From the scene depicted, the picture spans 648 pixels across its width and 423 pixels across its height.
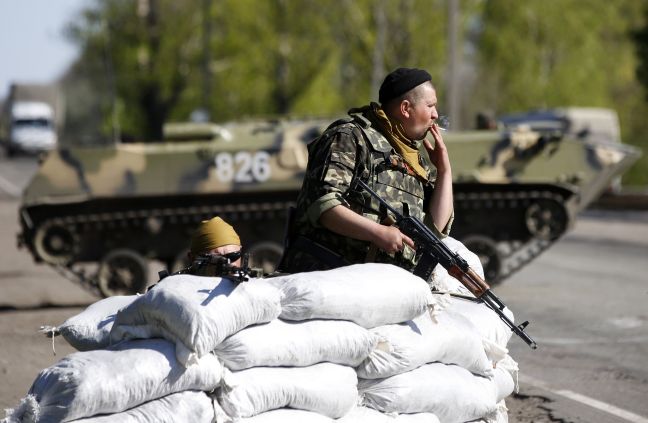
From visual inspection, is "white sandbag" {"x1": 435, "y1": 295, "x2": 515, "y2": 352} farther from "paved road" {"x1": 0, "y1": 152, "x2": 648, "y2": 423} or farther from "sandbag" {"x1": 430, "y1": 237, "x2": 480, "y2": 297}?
"paved road" {"x1": 0, "y1": 152, "x2": 648, "y2": 423}

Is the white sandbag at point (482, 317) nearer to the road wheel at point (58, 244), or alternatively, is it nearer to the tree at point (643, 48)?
the road wheel at point (58, 244)

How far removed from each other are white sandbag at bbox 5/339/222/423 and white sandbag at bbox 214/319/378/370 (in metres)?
0.11

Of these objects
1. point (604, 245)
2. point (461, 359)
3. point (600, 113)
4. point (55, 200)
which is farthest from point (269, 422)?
point (600, 113)

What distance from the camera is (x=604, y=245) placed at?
22.3m

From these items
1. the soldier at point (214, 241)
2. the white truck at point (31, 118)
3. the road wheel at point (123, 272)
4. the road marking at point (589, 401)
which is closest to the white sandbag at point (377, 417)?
the soldier at point (214, 241)

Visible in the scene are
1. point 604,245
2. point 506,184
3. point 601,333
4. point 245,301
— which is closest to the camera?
point 245,301

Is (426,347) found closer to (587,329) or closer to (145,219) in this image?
(587,329)

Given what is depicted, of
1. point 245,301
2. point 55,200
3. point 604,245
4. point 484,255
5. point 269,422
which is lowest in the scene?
point 604,245

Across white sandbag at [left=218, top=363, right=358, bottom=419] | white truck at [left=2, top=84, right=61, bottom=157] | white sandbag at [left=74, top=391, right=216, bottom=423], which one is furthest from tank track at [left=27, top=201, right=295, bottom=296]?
white truck at [left=2, top=84, right=61, bottom=157]

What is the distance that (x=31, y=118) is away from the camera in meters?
66.3

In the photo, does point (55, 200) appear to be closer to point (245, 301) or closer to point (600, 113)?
point (245, 301)

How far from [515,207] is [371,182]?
10.5m

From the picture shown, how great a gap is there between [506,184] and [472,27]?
5084 centimetres

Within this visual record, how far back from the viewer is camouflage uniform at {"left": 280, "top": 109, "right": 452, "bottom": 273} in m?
5.69
